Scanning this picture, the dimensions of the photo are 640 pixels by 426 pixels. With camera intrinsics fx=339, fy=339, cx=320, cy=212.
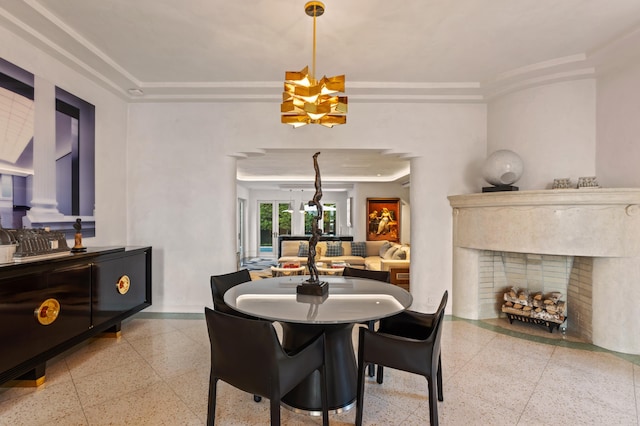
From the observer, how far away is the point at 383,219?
32.0 feet

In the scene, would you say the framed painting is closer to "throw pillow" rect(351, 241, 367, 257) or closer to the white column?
"throw pillow" rect(351, 241, 367, 257)

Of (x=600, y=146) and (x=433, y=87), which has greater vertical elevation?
(x=433, y=87)

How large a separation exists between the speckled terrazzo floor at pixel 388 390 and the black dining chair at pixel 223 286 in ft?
1.95

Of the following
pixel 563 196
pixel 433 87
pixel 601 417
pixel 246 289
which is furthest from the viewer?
pixel 433 87

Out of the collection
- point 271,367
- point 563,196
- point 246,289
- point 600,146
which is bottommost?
point 271,367

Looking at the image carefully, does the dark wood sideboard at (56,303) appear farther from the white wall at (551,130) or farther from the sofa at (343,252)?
the sofa at (343,252)

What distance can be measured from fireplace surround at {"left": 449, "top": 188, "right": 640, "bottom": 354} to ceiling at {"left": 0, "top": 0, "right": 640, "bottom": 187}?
1.31 m

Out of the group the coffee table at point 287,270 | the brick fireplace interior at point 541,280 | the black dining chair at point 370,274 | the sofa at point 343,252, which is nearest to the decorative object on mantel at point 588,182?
the brick fireplace interior at point 541,280

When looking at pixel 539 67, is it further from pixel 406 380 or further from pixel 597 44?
pixel 406 380

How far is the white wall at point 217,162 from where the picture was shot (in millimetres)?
4309

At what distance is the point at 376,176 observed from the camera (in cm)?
939

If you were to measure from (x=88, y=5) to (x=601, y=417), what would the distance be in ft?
14.8

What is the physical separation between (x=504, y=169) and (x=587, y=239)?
3.33 ft

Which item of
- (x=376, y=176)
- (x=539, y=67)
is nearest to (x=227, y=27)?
(x=539, y=67)
